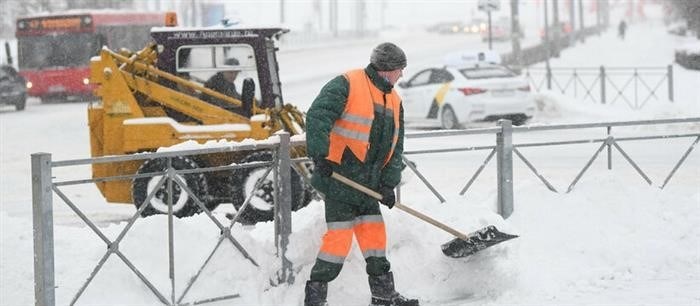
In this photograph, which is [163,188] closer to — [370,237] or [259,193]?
[259,193]

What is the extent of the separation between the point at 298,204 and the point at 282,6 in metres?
57.7

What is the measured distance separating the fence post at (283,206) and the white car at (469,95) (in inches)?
521

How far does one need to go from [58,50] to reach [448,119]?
1343cm

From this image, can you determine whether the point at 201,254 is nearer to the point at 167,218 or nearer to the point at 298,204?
the point at 167,218

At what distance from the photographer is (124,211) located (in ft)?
41.5

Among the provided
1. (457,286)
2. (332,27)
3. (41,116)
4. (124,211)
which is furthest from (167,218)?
(332,27)

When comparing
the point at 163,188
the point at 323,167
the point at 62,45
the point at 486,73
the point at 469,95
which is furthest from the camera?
the point at 62,45

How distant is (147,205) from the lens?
710 cm

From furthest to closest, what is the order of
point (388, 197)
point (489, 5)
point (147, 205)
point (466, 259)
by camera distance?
point (489, 5) < point (466, 259) < point (147, 205) < point (388, 197)

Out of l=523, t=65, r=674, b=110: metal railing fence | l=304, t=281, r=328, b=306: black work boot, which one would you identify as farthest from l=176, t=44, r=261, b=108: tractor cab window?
l=523, t=65, r=674, b=110: metal railing fence

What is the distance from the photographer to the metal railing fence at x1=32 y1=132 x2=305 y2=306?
20.5 feet

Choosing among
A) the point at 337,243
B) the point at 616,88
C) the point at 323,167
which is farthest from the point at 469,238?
the point at 616,88

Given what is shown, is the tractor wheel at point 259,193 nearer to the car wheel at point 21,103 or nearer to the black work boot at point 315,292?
the black work boot at point 315,292

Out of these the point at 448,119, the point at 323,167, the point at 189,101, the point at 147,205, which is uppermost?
the point at 189,101
